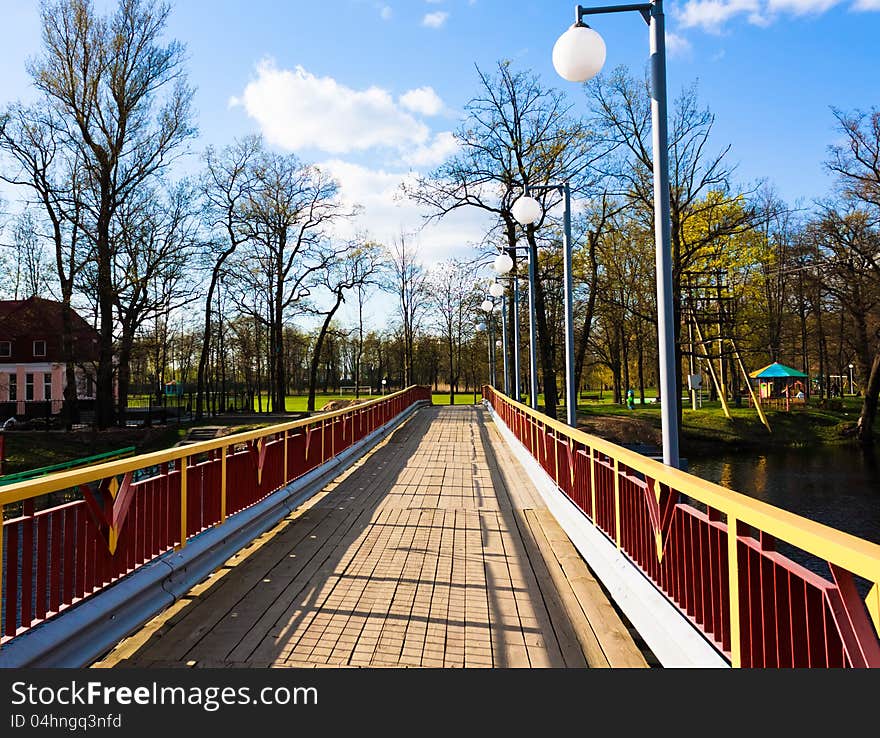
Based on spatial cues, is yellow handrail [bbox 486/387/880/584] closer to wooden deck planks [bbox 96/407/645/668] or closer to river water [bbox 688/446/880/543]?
wooden deck planks [bbox 96/407/645/668]

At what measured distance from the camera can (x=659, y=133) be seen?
5.60m

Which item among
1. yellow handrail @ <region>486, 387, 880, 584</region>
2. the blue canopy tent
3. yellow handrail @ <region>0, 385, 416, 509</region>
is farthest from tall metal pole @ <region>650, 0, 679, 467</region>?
the blue canopy tent

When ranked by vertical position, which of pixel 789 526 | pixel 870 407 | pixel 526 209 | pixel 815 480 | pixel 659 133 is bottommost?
pixel 815 480

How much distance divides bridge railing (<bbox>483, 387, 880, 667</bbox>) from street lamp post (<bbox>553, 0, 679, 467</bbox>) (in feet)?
1.96

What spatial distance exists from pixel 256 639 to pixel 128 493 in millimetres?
1388

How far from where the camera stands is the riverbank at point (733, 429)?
30641 millimetres

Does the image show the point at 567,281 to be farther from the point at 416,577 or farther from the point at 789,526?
the point at 789,526

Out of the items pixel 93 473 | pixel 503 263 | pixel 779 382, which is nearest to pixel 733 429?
pixel 779 382

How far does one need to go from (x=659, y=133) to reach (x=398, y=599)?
460 centimetres

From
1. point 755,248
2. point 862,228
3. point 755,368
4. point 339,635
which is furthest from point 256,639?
point 755,368

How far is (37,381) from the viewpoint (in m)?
50.7

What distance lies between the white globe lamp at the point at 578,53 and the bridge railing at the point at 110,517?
507 cm

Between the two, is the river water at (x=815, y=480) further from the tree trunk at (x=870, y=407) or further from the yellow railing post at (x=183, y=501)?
the yellow railing post at (x=183, y=501)

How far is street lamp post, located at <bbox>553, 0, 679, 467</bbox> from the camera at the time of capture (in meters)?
5.38
